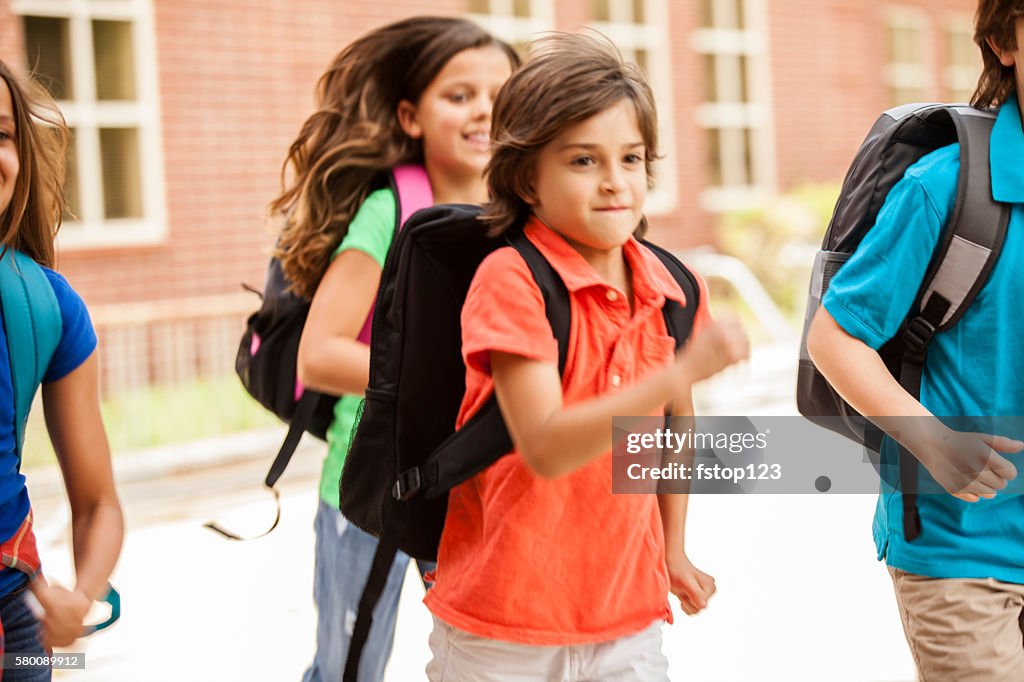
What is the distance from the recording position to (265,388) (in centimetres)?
317

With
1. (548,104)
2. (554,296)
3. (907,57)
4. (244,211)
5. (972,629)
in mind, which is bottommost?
(972,629)

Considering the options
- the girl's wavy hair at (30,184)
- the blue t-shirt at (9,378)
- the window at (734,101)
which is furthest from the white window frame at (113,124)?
the blue t-shirt at (9,378)

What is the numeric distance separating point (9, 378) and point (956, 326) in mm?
1538

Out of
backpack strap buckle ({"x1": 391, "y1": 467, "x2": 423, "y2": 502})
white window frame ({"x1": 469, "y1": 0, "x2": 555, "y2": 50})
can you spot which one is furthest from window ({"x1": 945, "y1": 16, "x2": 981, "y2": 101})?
backpack strap buckle ({"x1": 391, "y1": 467, "x2": 423, "y2": 502})

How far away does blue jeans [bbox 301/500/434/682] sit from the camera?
115 inches

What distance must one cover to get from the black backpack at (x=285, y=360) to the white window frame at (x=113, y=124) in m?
6.23

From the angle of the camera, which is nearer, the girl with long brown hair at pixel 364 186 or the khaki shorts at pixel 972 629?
the khaki shorts at pixel 972 629

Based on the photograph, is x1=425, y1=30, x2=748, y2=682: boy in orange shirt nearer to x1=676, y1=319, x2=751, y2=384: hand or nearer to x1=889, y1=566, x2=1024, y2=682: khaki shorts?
x1=676, y1=319, x2=751, y2=384: hand

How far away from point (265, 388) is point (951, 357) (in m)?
1.70

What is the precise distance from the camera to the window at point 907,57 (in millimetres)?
16141

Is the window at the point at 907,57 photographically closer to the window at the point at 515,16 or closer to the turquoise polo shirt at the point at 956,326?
the window at the point at 515,16

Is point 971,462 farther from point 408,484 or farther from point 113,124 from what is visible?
point 113,124

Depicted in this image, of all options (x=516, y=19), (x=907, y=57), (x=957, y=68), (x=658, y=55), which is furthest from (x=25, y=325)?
(x=957, y=68)

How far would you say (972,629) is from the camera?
2139 millimetres
